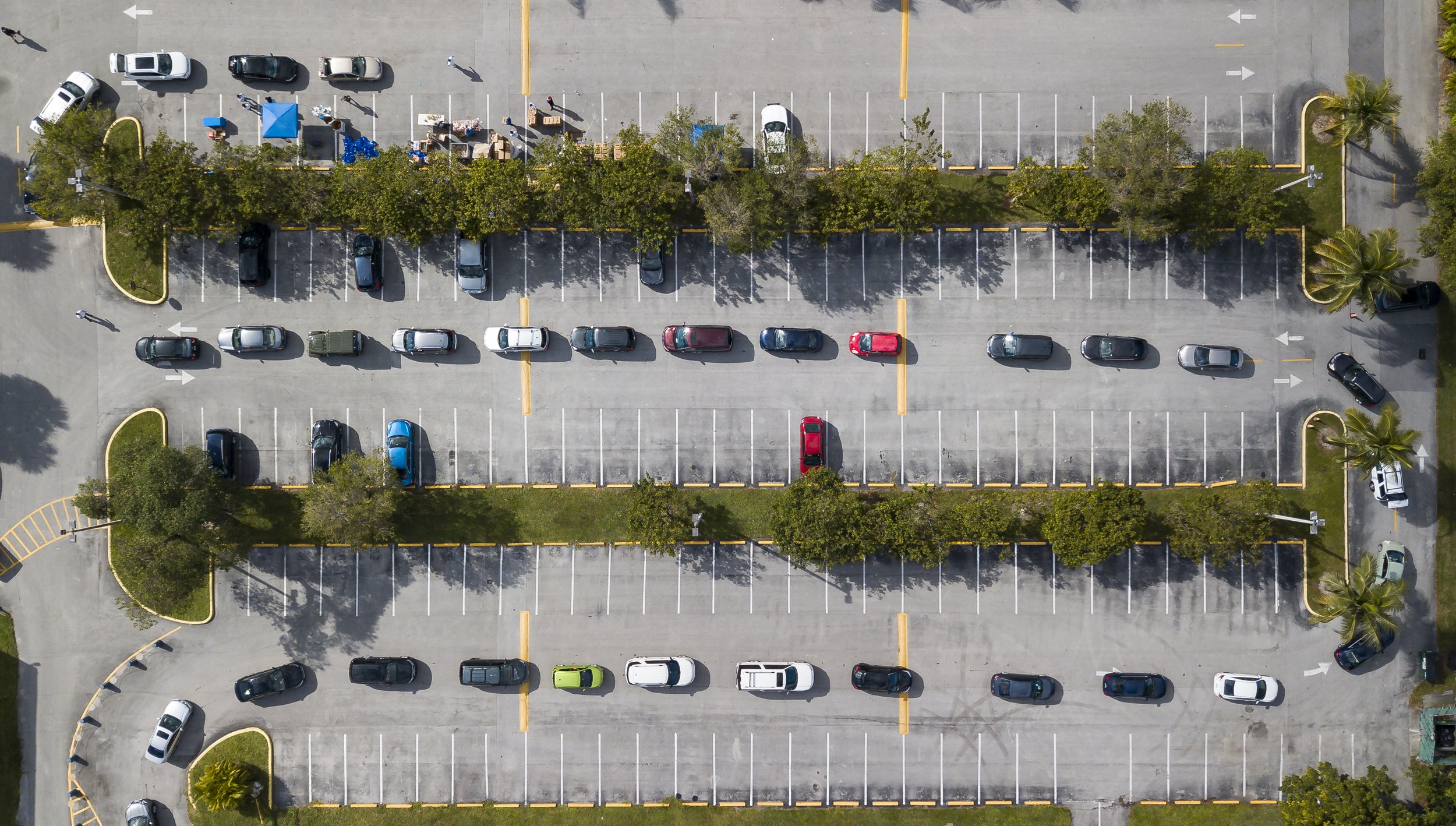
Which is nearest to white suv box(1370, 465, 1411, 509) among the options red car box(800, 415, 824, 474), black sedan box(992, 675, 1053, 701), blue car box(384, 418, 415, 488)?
black sedan box(992, 675, 1053, 701)

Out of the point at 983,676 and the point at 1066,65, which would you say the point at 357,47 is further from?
the point at 983,676

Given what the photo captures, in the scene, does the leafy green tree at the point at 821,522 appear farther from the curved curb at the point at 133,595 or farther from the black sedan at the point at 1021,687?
the curved curb at the point at 133,595

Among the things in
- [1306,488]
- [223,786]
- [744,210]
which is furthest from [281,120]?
[1306,488]

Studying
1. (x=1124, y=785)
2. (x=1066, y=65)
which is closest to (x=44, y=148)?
(x=1066, y=65)

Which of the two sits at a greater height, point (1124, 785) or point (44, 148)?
point (44, 148)

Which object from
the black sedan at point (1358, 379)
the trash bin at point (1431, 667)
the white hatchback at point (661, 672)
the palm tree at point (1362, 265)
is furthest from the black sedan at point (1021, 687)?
the palm tree at point (1362, 265)

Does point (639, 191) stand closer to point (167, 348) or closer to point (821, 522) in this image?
point (821, 522)
